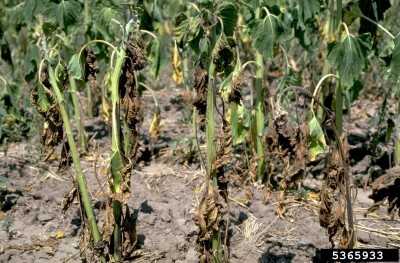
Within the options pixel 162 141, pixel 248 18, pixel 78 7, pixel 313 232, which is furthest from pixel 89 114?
pixel 313 232

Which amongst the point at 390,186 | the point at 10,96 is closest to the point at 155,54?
the point at 10,96

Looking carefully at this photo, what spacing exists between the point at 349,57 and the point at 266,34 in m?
0.56

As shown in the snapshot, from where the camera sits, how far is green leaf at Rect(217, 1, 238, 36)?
2.52 meters

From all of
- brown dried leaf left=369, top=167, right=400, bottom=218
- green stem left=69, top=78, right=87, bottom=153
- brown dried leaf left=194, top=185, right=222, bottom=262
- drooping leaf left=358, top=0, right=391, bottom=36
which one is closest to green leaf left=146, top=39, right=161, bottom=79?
green stem left=69, top=78, right=87, bottom=153

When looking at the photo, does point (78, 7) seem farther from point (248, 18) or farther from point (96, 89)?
point (96, 89)

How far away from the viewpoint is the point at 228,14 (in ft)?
8.40

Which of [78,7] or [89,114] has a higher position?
[78,7]

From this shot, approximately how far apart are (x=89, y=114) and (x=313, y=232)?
Result: 9.20 ft

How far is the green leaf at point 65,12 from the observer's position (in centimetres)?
376

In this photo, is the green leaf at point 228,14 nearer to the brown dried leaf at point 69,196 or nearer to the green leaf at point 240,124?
the green leaf at point 240,124

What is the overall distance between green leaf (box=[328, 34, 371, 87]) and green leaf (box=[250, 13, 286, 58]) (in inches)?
15.5

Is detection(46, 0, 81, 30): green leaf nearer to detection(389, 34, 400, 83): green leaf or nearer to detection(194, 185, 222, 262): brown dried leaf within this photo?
detection(194, 185, 222, 262): brown dried leaf

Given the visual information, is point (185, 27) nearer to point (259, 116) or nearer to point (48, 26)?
point (48, 26)

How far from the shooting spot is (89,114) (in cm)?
535
